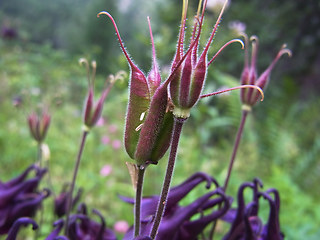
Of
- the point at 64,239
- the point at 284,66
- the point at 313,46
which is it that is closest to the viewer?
the point at 64,239

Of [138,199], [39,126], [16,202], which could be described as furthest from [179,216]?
[39,126]

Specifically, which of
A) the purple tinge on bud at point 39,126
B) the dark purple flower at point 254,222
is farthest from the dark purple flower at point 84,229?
the purple tinge on bud at point 39,126

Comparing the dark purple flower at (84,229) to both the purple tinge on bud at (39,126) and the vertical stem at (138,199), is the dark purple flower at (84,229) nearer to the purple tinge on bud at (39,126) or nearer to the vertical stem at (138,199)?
the vertical stem at (138,199)

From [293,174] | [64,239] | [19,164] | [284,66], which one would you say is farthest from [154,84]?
[284,66]

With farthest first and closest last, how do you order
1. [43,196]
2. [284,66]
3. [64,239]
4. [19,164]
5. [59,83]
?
[284,66]
[59,83]
[19,164]
[43,196]
[64,239]

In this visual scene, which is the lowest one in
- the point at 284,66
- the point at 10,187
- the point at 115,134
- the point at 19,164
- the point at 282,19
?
the point at 19,164

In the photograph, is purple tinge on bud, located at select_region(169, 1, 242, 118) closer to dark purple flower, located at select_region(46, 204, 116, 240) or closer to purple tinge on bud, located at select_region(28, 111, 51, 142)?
dark purple flower, located at select_region(46, 204, 116, 240)

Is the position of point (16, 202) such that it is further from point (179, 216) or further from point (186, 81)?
point (186, 81)

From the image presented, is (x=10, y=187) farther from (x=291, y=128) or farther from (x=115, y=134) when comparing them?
(x=291, y=128)

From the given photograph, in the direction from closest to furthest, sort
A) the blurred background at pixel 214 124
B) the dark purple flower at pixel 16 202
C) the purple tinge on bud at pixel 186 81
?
the purple tinge on bud at pixel 186 81
the dark purple flower at pixel 16 202
the blurred background at pixel 214 124
